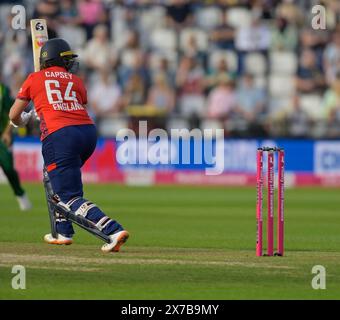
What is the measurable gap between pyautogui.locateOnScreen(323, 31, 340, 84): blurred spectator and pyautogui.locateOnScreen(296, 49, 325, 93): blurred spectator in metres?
0.21

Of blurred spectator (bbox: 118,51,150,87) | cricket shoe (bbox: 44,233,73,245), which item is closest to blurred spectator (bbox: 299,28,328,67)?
blurred spectator (bbox: 118,51,150,87)

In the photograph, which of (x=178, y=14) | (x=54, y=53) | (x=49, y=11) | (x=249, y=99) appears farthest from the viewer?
(x=178, y=14)

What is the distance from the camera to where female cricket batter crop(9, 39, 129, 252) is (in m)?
10.3

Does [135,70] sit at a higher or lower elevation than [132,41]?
lower

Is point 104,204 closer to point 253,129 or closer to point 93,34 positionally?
point 253,129

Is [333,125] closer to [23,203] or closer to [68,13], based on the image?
[68,13]

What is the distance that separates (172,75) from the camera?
2511 cm

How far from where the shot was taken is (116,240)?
10078mm

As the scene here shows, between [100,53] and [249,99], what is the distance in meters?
3.68

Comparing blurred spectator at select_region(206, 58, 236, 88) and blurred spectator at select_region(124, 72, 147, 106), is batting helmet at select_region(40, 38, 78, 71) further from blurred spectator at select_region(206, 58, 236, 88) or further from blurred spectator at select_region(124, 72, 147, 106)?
blurred spectator at select_region(206, 58, 236, 88)

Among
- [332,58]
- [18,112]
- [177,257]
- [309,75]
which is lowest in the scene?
[177,257]

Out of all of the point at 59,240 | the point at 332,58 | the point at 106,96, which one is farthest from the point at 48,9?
the point at 59,240
